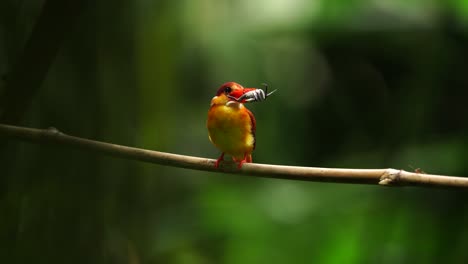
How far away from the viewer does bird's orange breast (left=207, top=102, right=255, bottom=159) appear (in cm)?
85

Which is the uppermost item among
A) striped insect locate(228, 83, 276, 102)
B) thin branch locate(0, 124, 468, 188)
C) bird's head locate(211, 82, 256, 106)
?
bird's head locate(211, 82, 256, 106)

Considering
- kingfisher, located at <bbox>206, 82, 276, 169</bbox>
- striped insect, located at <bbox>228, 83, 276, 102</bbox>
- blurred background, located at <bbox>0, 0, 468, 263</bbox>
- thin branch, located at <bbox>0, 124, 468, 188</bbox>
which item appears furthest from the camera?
blurred background, located at <bbox>0, 0, 468, 263</bbox>

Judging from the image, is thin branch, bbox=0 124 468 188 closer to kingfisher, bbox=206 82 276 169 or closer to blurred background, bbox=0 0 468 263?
blurred background, bbox=0 0 468 263

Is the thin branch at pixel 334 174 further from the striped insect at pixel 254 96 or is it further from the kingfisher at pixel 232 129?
the kingfisher at pixel 232 129

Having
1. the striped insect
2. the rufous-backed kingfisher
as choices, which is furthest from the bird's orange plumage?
the striped insect

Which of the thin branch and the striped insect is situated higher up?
the striped insect

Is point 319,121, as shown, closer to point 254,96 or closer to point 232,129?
point 232,129

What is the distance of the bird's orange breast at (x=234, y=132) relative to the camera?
0.85 metres

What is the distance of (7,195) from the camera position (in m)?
0.24

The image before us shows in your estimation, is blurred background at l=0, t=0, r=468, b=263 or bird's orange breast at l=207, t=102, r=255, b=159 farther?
blurred background at l=0, t=0, r=468, b=263

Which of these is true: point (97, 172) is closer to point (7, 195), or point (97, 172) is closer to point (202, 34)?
point (7, 195)

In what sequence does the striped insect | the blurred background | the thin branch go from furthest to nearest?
the blurred background → the striped insect → the thin branch

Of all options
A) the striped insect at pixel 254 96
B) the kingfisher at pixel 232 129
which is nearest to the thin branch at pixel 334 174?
the striped insect at pixel 254 96

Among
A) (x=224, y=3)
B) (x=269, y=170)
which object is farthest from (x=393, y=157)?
(x=269, y=170)
